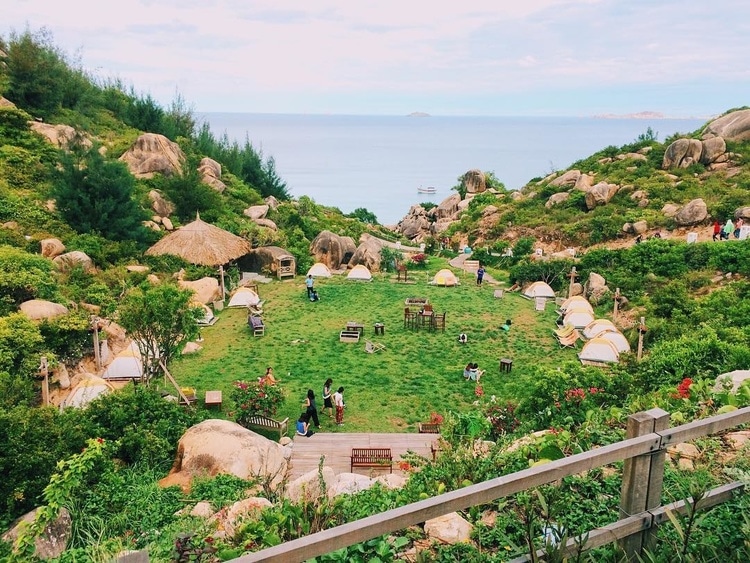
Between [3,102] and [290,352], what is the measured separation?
2143 centimetres

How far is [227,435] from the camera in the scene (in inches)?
349

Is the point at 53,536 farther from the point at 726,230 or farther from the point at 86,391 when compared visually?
the point at 726,230

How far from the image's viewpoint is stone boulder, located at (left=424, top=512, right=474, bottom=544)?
11.7 feet

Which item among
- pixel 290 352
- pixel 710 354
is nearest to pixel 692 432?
pixel 710 354

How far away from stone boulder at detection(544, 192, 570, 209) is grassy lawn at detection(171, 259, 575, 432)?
1291 cm

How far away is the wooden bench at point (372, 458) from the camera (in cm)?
916

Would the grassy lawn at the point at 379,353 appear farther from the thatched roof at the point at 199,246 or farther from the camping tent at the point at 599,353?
the thatched roof at the point at 199,246

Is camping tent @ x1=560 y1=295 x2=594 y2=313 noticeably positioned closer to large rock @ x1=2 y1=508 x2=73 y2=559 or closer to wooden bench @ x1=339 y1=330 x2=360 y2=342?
wooden bench @ x1=339 y1=330 x2=360 y2=342

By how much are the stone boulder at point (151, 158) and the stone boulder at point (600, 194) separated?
2198cm

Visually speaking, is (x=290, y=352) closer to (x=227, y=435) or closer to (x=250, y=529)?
(x=227, y=435)

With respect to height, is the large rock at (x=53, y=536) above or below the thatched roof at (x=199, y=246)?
below

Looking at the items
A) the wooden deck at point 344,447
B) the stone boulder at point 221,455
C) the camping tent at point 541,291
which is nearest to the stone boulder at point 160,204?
the camping tent at point 541,291

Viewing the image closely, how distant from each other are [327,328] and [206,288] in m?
4.95

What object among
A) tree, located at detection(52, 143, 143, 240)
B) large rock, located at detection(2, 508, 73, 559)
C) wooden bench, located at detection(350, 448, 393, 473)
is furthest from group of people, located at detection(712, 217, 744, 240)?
large rock, located at detection(2, 508, 73, 559)
